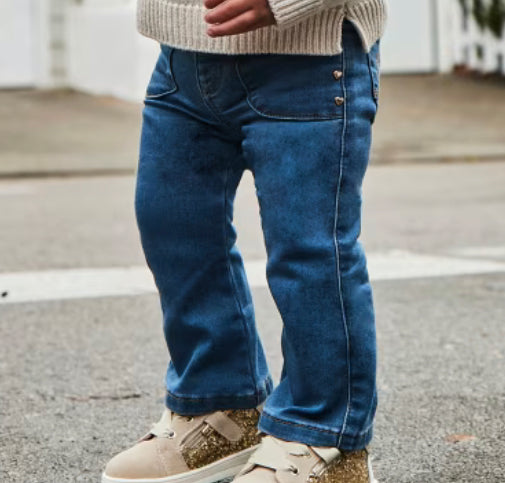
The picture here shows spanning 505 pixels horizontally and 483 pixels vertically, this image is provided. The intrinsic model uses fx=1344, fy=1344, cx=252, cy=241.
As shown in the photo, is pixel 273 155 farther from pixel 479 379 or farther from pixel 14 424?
pixel 479 379

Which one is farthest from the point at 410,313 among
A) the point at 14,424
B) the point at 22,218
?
the point at 22,218

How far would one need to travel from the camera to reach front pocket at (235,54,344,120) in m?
2.32

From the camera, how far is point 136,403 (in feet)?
11.4

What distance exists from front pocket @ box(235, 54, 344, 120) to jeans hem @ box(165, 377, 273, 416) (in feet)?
2.04

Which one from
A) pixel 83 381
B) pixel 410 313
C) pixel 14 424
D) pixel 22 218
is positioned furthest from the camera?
pixel 22 218


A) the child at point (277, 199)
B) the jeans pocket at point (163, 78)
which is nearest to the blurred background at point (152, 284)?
the child at point (277, 199)

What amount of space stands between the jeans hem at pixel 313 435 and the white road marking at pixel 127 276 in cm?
262

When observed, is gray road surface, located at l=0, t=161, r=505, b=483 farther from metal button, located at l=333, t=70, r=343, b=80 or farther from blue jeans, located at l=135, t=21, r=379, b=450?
metal button, located at l=333, t=70, r=343, b=80

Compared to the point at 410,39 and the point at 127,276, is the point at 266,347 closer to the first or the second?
the point at 127,276

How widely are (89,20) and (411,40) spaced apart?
3.85 meters

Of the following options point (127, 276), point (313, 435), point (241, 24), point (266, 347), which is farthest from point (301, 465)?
point (127, 276)

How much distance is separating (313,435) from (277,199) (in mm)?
429

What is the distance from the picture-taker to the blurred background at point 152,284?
3131mm

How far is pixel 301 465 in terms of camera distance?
240cm
